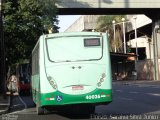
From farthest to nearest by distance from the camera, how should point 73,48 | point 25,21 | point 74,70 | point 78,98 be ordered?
1. point 25,21
2. point 73,48
3. point 74,70
4. point 78,98

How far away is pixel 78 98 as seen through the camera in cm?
1688

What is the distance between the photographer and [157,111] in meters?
19.2

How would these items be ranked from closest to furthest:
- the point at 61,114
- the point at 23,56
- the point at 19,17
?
the point at 61,114
the point at 19,17
the point at 23,56

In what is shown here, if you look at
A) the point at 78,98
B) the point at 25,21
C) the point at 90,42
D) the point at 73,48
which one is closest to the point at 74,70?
the point at 73,48

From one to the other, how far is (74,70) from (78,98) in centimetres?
98

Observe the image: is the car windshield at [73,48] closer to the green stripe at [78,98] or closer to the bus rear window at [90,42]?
the bus rear window at [90,42]

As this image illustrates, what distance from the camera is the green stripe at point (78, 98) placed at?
55.1 feet

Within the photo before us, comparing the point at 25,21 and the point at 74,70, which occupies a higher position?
the point at 25,21

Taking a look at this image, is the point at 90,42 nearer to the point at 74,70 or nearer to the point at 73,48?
the point at 73,48

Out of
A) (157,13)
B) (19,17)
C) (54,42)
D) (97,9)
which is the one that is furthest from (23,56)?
(157,13)

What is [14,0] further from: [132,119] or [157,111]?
[132,119]

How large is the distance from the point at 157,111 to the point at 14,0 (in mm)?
15639

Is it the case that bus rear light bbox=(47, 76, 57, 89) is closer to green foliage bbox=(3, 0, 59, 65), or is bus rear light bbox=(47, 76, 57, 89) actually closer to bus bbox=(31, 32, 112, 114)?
bus bbox=(31, 32, 112, 114)

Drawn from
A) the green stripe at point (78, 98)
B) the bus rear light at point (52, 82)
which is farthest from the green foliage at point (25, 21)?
the green stripe at point (78, 98)
